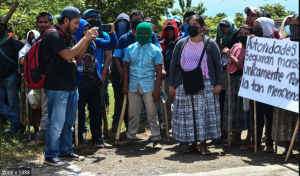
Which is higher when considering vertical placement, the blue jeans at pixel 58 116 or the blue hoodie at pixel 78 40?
the blue hoodie at pixel 78 40

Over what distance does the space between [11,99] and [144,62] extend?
259 cm

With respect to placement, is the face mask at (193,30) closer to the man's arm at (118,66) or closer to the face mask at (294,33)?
the face mask at (294,33)

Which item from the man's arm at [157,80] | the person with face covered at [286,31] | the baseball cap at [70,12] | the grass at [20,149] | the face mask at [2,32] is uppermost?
the baseball cap at [70,12]

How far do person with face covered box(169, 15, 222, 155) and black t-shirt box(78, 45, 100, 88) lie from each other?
1.32 m

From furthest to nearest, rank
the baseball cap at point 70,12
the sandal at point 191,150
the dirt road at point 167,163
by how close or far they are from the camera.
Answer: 1. the sandal at point 191,150
2. the baseball cap at point 70,12
3. the dirt road at point 167,163

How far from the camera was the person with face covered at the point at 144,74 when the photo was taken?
5.97 meters

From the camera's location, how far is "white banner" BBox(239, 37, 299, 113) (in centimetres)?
462

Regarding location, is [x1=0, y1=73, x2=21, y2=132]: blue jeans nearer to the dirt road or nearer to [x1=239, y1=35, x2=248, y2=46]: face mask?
the dirt road

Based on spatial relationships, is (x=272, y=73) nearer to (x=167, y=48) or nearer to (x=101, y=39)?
(x=167, y=48)

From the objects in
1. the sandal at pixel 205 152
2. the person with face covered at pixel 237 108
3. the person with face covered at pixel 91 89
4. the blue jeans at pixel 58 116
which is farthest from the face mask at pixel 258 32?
the blue jeans at pixel 58 116

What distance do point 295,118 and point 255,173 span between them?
54.5 inches

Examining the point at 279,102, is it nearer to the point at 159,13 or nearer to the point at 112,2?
the point at 112,2

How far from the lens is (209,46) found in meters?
5.50

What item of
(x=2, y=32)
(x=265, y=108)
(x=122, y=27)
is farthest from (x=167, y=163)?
(x=2, y=32)
